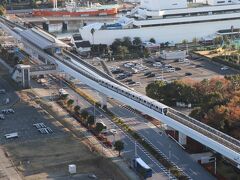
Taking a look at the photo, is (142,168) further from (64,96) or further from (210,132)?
(64,96)

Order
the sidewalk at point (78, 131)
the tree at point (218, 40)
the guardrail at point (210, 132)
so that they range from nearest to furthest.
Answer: the guardrail at point (210, 132)
the sidewalk at point (78, 131)
the tree at point (218, 40)

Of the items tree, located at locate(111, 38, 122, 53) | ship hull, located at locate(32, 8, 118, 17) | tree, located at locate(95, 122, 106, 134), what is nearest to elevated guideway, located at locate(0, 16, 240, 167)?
tree, located at locate(95, 122, 106, 134)

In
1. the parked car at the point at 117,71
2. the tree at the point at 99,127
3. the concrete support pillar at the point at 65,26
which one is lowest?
the tree at the point at 99,127

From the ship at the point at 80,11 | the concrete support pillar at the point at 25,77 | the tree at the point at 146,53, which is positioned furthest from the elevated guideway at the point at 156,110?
the ship at the point at 80,11

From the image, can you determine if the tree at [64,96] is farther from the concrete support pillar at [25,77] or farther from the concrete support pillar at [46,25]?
the concrete support pillar at [46,25]

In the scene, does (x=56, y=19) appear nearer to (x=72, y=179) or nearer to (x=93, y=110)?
(x=93, y=110)

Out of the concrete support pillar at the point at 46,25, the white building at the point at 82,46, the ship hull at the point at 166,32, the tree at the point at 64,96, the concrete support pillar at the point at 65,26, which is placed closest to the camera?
the tree at the point at 64,96

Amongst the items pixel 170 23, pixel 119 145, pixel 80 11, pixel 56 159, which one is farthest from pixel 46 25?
pixel 119 145
